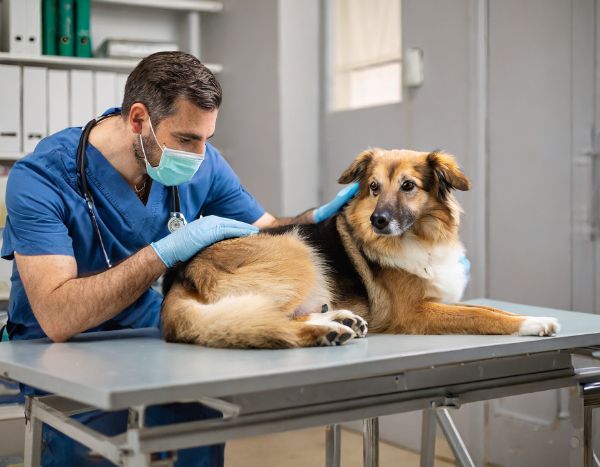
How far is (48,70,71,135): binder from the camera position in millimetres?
3379

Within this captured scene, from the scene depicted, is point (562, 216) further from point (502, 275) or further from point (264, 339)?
point (264, 339)

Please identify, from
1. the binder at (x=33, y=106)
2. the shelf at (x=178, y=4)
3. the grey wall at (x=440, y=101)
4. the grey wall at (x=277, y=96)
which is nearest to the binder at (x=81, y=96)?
the binder at (x=33, y=106)

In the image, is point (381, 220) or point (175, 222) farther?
point (175, 222)

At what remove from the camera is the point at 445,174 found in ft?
6.03

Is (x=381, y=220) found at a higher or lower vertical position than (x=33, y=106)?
lower

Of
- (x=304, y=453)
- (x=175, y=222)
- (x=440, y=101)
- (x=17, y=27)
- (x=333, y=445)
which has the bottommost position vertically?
(x=304, y=453)

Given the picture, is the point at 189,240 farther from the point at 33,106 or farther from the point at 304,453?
the point at 33,106

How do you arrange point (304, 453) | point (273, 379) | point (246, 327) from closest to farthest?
1. point (273, 379)
2. point (246, 327)
3. point (304, 453)

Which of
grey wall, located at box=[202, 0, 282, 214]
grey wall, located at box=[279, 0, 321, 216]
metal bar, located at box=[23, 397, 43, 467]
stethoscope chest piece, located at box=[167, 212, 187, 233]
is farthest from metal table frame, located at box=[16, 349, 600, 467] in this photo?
grey wall, located at box=[202, 0, 282, 214]

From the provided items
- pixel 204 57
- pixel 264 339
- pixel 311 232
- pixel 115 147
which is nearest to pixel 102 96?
pixel 204 57

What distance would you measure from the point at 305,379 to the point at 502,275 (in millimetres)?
1837

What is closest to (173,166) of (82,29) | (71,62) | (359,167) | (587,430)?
(359,167)

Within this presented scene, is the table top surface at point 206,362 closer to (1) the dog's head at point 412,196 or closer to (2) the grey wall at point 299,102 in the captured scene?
(1) the dog's head at point 412,196

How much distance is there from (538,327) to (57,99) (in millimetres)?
2515
